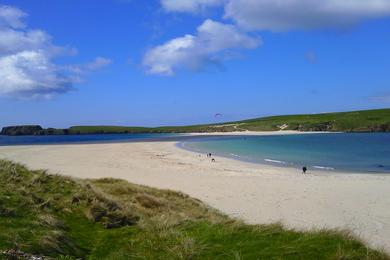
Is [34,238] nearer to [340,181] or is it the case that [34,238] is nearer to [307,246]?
[307,246]

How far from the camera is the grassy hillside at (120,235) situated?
7.54 meters

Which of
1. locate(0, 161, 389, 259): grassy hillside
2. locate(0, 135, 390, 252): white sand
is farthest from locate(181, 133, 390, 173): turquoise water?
locate(0, 161, 389, 259): grassy hillside

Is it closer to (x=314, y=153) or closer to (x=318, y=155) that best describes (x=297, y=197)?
(x=318, y=155)

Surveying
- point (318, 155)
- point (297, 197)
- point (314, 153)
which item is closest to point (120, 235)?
point (297, 197)

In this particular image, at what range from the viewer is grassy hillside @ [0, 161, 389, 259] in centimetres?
754

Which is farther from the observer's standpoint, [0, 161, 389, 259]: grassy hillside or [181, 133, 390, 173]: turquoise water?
[181, 133, 390, 173]: turquoise water

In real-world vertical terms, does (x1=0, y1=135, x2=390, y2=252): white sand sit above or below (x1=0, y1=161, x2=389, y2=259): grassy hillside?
below

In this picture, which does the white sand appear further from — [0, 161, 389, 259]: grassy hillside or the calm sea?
the calm sea

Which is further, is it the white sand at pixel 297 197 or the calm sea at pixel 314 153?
the calm sea at pixel 314 153

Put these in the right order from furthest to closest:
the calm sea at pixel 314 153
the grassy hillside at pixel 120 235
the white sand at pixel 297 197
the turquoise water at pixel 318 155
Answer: the calm sea at pixel 314 153
the turquoise water at pixel 318 155
the white sand at pixel 297 197
the grassy hillside at pixel 120 235

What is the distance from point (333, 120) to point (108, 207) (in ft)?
637

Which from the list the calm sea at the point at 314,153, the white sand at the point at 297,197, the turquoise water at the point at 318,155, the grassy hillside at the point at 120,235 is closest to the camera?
the grassy hillside at the point at 120,235

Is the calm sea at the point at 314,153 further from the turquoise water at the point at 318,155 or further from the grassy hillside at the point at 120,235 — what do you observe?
the grassy hillside at the point at 120,235

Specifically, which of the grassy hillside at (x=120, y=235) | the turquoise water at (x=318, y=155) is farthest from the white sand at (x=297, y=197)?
the turquoise water at (x=318, y=155)
